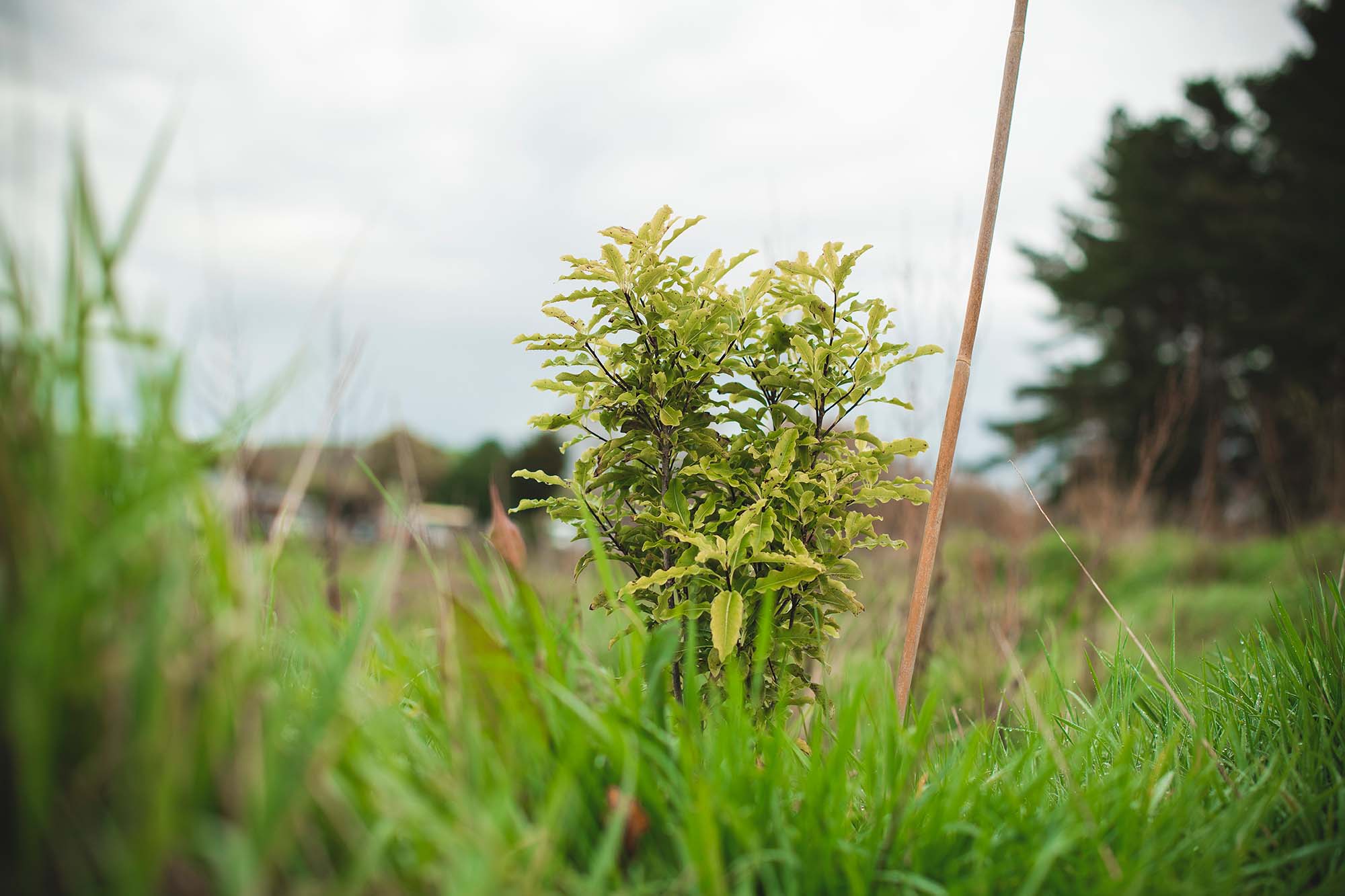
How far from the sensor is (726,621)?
1477 mm

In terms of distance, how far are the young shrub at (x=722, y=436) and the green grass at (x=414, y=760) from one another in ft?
0.75

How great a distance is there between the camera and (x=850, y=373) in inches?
67.4

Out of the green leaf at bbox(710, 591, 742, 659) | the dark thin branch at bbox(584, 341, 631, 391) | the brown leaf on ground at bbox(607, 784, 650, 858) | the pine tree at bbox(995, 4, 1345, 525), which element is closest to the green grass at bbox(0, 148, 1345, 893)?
the brown leaf on ground at bbox(607, 784, 650, 858)

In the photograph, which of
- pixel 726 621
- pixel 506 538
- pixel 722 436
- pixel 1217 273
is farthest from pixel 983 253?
pixel 1217 273

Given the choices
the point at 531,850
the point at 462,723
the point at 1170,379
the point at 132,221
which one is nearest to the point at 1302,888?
the point at 531,850

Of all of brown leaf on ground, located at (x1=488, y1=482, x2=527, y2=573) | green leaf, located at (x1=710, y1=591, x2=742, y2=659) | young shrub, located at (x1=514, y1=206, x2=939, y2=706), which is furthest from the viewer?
young shrub, located at (x1=514, y1=206, x2=939, y2=706)

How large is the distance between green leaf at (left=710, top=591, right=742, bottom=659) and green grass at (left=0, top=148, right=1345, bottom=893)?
15cm

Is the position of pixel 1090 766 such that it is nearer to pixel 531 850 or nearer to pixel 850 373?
pixel 850 373

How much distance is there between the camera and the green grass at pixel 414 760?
2.35 ft

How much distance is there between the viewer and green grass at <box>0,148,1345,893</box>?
0.72m

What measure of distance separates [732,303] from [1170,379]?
330 cm

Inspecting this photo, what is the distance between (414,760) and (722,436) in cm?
99

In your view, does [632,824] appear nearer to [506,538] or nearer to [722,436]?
[506,538]

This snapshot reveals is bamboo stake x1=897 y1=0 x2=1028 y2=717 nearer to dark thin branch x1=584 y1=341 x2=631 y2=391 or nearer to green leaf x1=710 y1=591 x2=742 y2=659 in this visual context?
green leaf x1=710 y1=591 x2=742 y2=659
